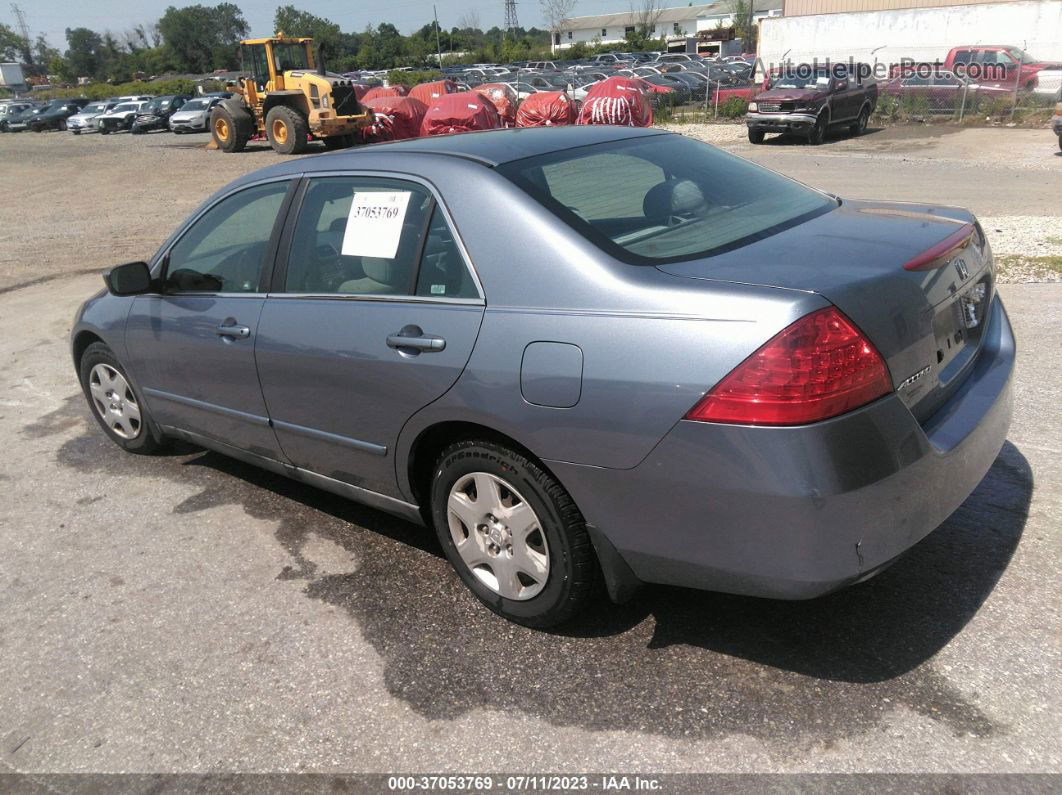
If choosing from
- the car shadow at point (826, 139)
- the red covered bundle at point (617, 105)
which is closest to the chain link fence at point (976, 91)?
the car shadow at point (826, 139)

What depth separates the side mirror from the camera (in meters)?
4.16

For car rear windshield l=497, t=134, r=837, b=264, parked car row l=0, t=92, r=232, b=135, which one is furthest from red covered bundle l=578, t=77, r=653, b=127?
car rear windshield l=497, t=134, r=837, b=264

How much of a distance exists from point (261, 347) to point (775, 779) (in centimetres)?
248

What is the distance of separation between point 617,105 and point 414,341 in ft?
70.2

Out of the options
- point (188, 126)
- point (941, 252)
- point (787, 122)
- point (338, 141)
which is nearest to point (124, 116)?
point (188, 126)

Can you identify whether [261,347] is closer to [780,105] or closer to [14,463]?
[14,463]

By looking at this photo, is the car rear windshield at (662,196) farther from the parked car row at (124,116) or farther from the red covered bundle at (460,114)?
the parked car row at (124,116)

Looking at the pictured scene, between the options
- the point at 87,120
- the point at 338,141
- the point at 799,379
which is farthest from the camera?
the point at 87,120

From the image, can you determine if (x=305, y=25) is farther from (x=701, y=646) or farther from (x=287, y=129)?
(x=701, y=646)

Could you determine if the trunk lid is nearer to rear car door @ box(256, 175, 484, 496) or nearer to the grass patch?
rear car door @ box(256, 175, 484, 496)

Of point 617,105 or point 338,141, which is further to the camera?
point 338,141

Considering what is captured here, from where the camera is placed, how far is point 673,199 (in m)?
3.34

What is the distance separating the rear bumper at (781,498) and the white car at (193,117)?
1519 inches

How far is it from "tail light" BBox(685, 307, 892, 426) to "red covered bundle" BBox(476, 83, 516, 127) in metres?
24.8
